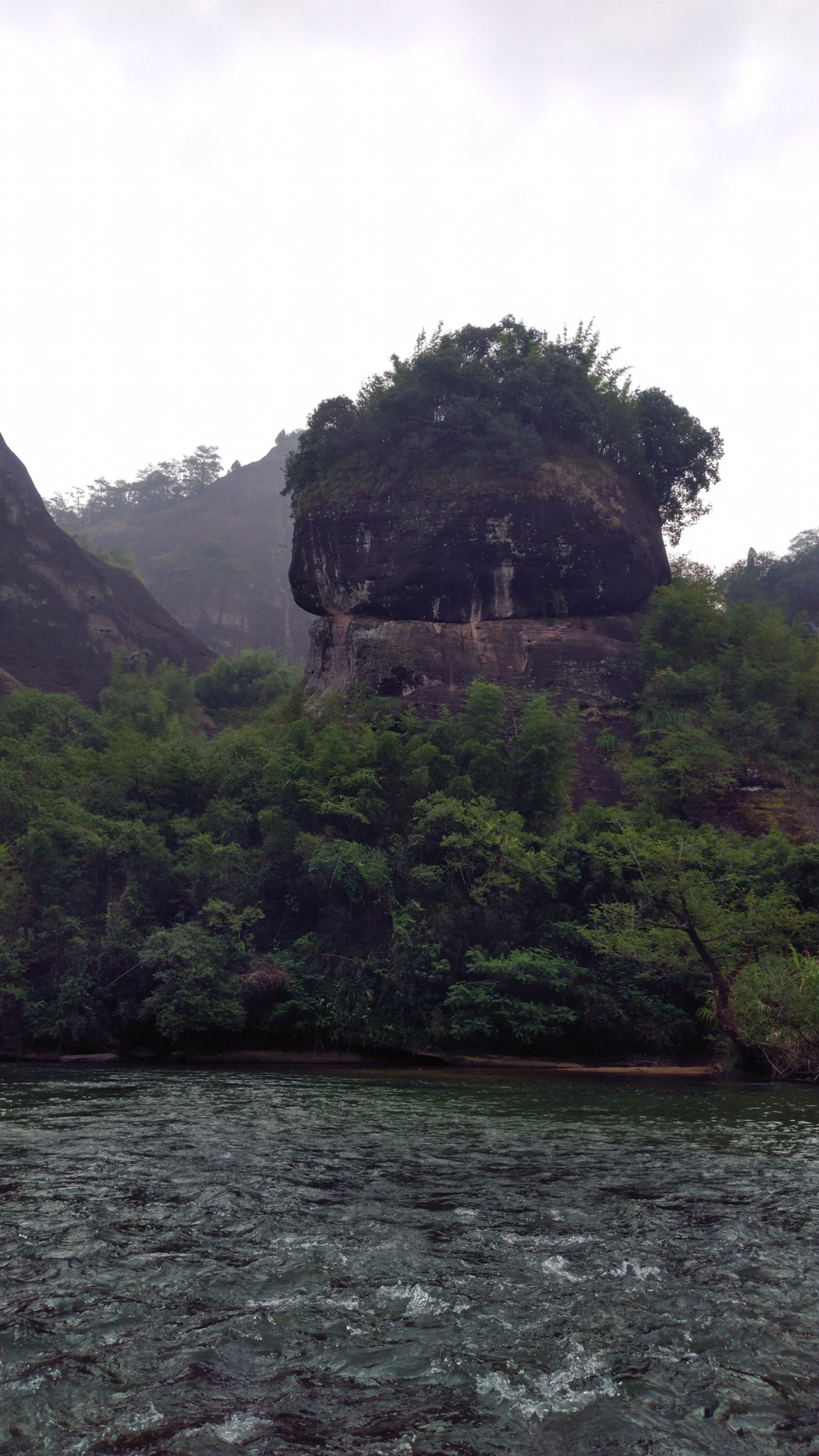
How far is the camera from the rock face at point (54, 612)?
139 feet

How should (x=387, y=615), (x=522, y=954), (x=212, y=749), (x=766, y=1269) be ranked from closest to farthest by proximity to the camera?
(x=766, y=1269)
(x=522, y=954)
(x=212, y=749)
(x=387, y=615)

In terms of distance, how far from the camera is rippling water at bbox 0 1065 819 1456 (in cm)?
454

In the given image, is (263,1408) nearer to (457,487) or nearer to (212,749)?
(212,749)

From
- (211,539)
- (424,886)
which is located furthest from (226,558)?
(424,886)

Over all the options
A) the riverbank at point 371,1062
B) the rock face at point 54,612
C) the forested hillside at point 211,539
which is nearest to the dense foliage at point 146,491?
the forested hillside at point 211,539

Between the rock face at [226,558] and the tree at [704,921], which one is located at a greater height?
the rock face at [226,558]

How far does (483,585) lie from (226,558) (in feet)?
183

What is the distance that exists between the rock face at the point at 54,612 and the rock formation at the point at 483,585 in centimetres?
1345

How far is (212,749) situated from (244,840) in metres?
4.18

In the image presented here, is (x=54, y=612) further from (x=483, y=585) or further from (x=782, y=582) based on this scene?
(x=782, y=582)

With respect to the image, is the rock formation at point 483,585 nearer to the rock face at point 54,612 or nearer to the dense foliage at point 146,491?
the rock face at point 54,612

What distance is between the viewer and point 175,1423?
445 centimetres

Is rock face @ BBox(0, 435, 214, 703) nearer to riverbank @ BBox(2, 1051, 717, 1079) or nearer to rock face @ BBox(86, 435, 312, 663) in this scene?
riverbank @ BBox(2, 1051, 717, 1079)

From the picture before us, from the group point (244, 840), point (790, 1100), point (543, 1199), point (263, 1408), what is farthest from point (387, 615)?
point (263, 1408)
